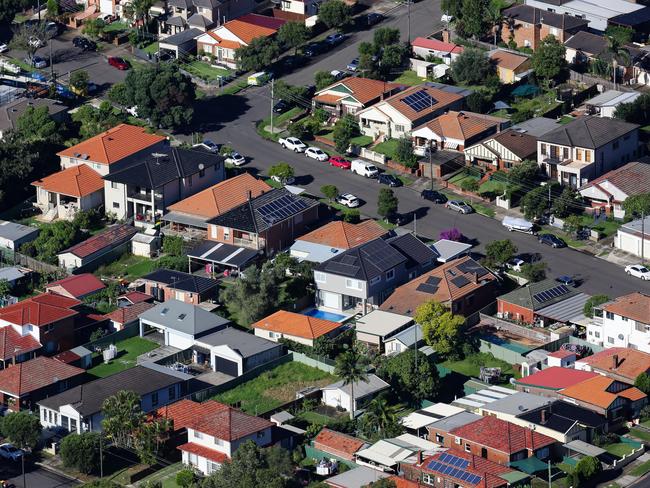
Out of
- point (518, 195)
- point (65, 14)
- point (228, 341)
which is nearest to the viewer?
point (228, 341)

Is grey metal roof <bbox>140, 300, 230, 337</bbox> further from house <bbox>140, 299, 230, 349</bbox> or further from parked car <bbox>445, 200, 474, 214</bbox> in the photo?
parked car <bbox>445, 200, 474, 214</bbox>

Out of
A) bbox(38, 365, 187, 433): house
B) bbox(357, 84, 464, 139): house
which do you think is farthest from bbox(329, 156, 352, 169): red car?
bbox(38, 365, 187, 433): house

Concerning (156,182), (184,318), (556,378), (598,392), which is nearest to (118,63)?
(156,182)

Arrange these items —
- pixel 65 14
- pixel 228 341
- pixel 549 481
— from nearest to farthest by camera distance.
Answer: pixel 549 481
pixel 228 341
pixel 65 14

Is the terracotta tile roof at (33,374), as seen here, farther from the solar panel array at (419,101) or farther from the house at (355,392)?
the solar panel array at (419,101)

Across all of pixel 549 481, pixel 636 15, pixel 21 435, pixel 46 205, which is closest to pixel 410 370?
pixel 549 481

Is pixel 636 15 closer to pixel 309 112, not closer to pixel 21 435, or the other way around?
pixel 309 112

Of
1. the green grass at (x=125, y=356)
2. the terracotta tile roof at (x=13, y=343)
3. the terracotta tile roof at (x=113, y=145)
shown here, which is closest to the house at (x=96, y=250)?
A: the terracotta tile roof at (x=113, y=145)

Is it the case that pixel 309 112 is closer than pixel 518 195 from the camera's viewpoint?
No
